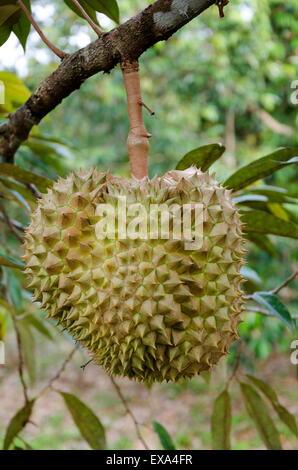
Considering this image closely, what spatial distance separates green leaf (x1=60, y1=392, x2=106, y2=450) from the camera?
1.10 meters

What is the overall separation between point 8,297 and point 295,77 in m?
3.85

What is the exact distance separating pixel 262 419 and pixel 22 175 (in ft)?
2.32

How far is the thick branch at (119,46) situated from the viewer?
2.05 ft

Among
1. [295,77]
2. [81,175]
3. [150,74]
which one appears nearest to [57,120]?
[150,74]

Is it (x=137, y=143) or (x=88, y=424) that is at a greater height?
(x=137, y=143)

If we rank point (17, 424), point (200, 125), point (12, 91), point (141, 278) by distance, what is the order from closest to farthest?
1. point (141, 278)
2. point (17, 424)
3. point (12, 91)
4. point (200, 125)

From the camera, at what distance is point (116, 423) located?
13.4ft

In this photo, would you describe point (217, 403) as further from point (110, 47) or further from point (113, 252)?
point (110, 47)

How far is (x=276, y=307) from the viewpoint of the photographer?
869mm

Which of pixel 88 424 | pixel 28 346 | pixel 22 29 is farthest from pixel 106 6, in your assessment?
pixel 28 346

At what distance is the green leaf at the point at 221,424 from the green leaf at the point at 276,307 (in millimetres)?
337

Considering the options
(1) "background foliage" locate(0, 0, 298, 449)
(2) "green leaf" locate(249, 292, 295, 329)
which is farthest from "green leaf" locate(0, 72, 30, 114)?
(1) "background foliage" locate(0, 0, 298, 449)

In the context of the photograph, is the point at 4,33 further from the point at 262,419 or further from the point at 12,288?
the point at 262,419

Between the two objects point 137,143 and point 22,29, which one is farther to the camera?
point 22,29
